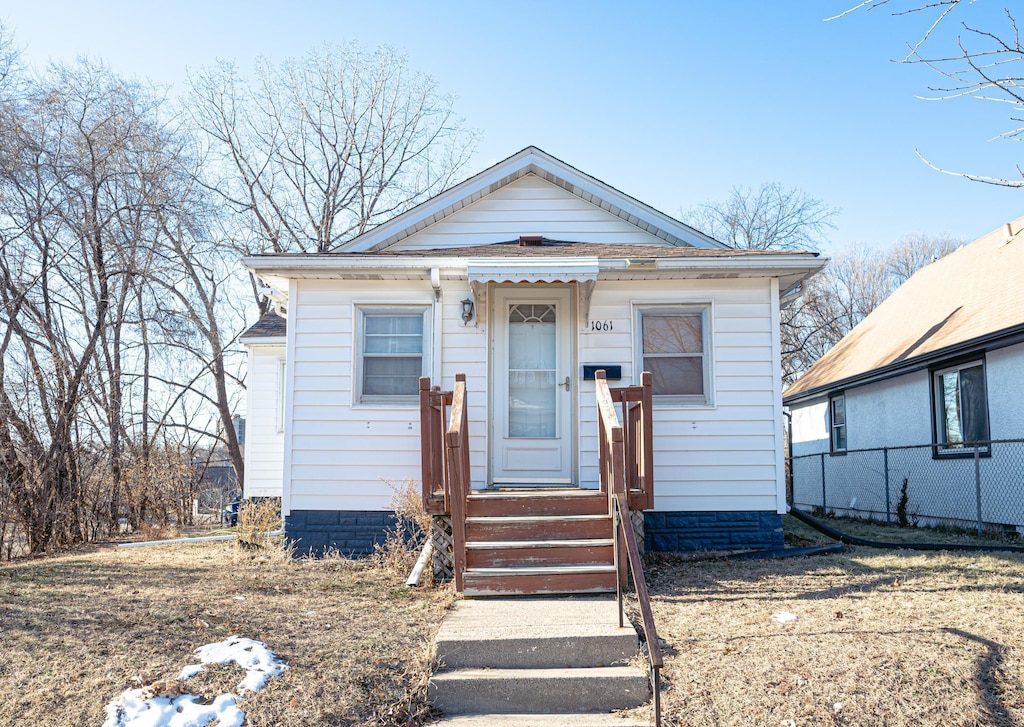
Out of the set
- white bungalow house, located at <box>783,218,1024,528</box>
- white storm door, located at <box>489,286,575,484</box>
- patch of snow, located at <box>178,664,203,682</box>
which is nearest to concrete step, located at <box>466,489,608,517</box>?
white storm door, located at <box>489,286,575,484</box>

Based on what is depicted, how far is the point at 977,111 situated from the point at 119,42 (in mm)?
14669

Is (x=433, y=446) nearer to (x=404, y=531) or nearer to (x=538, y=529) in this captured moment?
(x=538, y=529)

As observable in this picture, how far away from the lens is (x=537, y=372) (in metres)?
9.27

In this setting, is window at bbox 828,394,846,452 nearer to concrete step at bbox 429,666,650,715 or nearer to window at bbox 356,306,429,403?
window at bbox 356,306,429,403

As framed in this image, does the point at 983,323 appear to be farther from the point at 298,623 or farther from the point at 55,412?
the point at 55,412

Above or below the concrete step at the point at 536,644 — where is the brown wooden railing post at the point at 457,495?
above

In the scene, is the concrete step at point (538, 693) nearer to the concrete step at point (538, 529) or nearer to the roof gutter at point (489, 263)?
the concrete step at point (538, 529)

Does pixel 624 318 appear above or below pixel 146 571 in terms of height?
above

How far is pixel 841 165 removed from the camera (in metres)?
16.3

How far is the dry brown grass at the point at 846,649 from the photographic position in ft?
14.8

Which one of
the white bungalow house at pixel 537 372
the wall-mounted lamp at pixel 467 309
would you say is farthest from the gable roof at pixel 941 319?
the wall-mounted lamp at pixel 467 309

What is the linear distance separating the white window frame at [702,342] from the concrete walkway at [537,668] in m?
3.34

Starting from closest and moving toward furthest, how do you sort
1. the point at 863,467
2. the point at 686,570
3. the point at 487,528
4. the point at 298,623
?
the point at 298,623 < the point at 487,528 < the point at 686,570 < the point at 863,467

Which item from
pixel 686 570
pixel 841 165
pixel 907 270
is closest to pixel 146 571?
pixel 686 570
